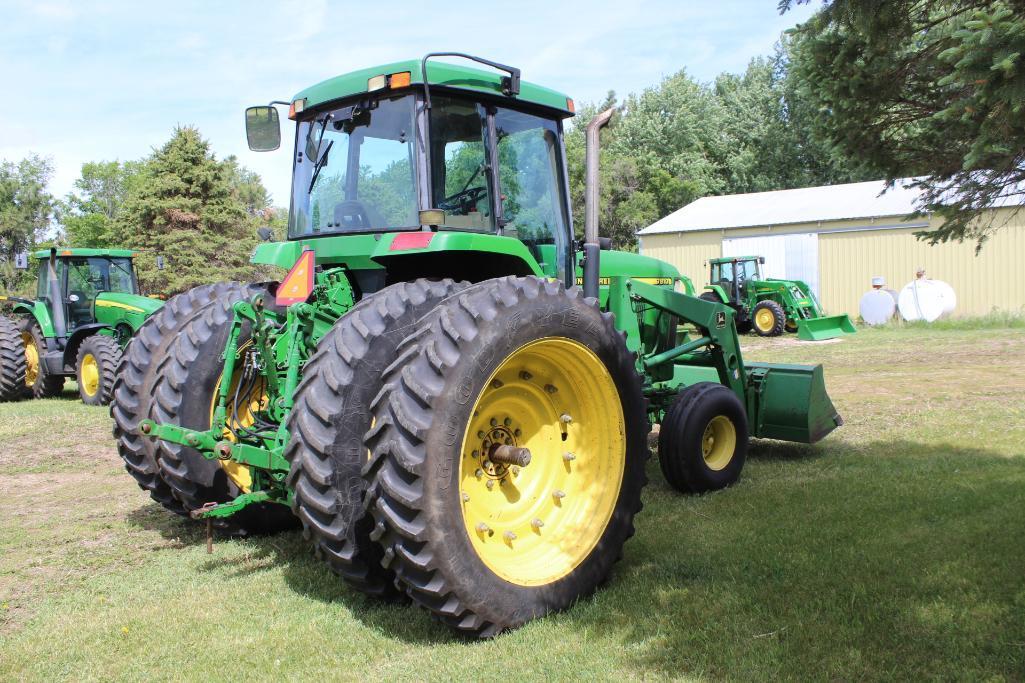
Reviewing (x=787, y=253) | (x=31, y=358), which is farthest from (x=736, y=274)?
(x=31, y=358)

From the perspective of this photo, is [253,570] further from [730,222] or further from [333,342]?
[730,222]

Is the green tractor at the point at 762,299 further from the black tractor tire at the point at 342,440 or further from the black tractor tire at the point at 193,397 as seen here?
the black tractor tire at the point at 342,440

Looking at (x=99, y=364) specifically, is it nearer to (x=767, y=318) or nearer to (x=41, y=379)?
(x=41, y=379)

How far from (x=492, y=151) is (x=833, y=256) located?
2215 centimetres

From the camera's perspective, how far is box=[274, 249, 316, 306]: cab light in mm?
4270

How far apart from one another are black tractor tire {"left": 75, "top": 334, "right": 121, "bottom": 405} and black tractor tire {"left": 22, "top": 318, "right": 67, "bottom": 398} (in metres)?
0.99

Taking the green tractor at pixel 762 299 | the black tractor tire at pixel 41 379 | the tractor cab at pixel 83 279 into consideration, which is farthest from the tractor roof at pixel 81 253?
the green tractor at pixel 762 299

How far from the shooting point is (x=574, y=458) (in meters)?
4.22

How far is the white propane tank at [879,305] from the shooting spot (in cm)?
2125

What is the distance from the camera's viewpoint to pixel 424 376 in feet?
11.2

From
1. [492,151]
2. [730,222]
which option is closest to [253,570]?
[492,151]

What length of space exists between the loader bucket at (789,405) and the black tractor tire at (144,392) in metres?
4.13

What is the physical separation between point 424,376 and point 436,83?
1.89 metres

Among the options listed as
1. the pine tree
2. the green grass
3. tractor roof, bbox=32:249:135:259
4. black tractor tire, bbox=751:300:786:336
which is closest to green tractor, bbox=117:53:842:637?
the green grass
